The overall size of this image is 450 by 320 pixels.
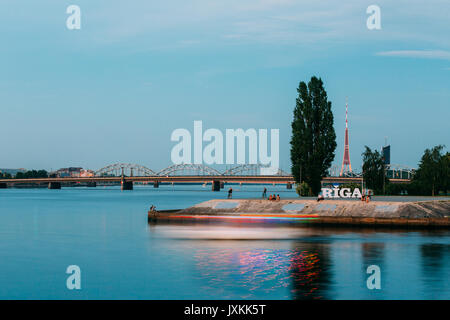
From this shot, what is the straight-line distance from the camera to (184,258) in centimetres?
4641

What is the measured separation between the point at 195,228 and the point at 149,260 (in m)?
27.1

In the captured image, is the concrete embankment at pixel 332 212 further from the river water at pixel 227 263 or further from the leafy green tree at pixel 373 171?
the leafy green tree at pixel 373 171

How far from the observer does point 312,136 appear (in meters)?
99.1

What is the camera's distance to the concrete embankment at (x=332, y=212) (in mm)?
72000

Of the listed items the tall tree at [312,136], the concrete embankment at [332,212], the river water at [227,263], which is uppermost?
the tall tree at [312,136]

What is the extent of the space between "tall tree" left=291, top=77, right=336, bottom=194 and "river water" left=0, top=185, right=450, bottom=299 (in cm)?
2514

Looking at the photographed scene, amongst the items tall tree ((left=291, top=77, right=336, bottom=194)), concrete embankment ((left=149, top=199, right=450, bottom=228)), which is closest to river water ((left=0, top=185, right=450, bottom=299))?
concrete embankment ((left=149, top=199, right=450, bottom=228))

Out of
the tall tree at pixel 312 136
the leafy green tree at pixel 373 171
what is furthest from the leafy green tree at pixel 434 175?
the tall tree at pixel 312 136

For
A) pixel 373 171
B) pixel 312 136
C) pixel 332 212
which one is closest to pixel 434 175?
pixel 373 171

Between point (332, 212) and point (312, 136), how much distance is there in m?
23.8

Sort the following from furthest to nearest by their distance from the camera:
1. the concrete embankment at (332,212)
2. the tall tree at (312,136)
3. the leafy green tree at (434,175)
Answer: the leafy green tree at (434,175) < the tall tree at (312,136) < the concrete embankment at (332,212)

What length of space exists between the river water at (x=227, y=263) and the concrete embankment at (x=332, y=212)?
4.10m

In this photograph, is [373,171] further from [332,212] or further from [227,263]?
[227,263]
